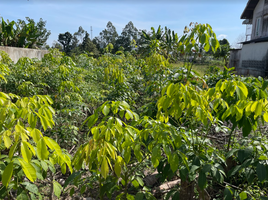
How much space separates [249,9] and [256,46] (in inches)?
211

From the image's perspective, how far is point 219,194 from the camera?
87.4 inches

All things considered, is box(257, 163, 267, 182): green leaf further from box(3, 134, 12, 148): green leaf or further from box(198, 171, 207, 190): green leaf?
box(3, 134, 12, 148): green leaf

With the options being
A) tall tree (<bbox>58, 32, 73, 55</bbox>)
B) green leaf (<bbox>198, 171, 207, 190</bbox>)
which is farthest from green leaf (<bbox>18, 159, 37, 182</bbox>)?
→ tall tree (<bbox>58, 32, 73, 55</bbox>)

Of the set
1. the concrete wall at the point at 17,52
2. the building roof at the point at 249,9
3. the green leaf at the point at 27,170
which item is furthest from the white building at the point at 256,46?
the green leaf at the point at 27,170

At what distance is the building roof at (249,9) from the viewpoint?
18156mm

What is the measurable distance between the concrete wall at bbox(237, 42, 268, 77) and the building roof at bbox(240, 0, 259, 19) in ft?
12.9

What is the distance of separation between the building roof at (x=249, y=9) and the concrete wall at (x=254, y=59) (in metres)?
3.94

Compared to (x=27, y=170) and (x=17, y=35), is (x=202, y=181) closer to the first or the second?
(x=27, y=170)

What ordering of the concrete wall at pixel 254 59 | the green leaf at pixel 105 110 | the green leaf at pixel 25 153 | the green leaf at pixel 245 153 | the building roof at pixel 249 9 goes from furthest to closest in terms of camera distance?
the building roof at pixel 249 9 → the concrete wall at pixel 254 59 → the green leaf at pixel 245 153 → the green leaf at pixel 105 110 → the green leaf at pixel 25 153

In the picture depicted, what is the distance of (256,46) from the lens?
1573 cm

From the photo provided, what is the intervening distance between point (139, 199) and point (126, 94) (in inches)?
95.9

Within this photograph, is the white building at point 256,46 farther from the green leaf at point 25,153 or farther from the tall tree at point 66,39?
the tall tree at point 66,39

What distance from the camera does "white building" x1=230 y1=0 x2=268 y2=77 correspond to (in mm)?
14938

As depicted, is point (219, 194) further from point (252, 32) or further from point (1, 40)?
point (252, 32)
